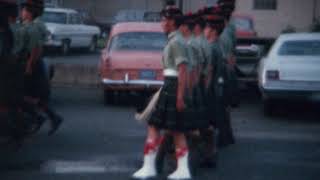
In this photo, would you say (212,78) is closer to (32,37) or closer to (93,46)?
(32,37)

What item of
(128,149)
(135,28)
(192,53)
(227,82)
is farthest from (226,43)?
(135,28)

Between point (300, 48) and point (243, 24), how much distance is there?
15914mm

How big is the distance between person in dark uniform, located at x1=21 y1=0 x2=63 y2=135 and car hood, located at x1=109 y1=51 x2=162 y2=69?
4.35 metres

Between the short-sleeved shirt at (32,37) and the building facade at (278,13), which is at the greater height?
the short-sleeved shirt at (32,37)

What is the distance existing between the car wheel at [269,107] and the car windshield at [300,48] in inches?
35.6

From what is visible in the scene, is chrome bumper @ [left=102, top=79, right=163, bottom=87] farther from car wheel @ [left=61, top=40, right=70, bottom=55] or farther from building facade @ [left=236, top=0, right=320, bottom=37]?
building facade @ [left=236, top=0, right=320, bottom=37]

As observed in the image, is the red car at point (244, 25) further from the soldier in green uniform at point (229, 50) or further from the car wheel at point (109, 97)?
the soldier in green uniform at point (229, 50)

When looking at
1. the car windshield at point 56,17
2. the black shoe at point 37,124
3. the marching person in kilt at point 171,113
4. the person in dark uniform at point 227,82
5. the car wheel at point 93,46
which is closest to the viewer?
the marching person in kilt at point 171,113

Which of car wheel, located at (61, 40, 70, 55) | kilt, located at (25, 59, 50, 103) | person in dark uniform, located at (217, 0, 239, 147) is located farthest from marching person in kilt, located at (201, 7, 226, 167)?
car wheel, located at (61, 40, 70, 55)

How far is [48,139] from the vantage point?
562 inches

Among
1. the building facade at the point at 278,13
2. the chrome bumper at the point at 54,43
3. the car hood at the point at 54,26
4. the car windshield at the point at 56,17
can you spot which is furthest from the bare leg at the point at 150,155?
the building facade at the point at 278,13

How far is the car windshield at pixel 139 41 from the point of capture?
19283 millimetres

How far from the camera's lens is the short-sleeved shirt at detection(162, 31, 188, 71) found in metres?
10.8

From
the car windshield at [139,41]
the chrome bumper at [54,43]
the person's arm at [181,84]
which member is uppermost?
the person's arm at [181,84]
